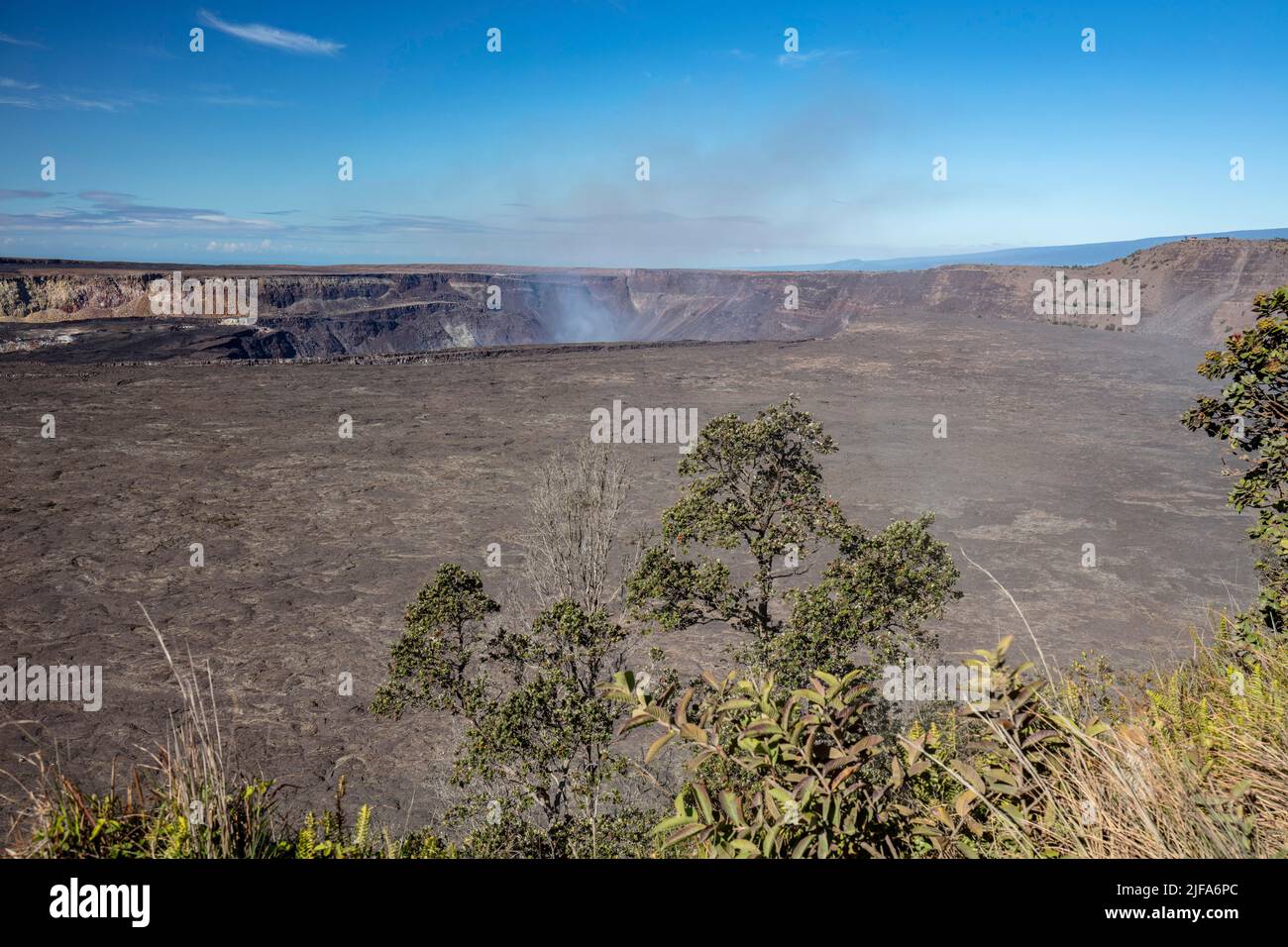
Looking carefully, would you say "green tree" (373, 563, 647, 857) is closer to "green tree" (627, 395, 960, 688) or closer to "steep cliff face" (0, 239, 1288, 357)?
"green tree" (627, 395, 960, 688)

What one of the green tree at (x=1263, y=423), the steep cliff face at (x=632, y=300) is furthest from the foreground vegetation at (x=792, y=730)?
the steep cliff face at (x=632, y=300)

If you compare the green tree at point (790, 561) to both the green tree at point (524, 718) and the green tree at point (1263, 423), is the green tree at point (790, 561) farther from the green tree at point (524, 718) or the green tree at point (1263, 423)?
the green tree at point (1263, 423)

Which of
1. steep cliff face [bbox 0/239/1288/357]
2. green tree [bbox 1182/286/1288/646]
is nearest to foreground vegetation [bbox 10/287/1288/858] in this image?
green tree [bbox 1182/286/1288/646]

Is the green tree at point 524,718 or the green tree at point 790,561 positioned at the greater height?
the green tree at point 790,561

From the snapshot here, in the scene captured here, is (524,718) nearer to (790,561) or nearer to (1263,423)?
(790,561)
